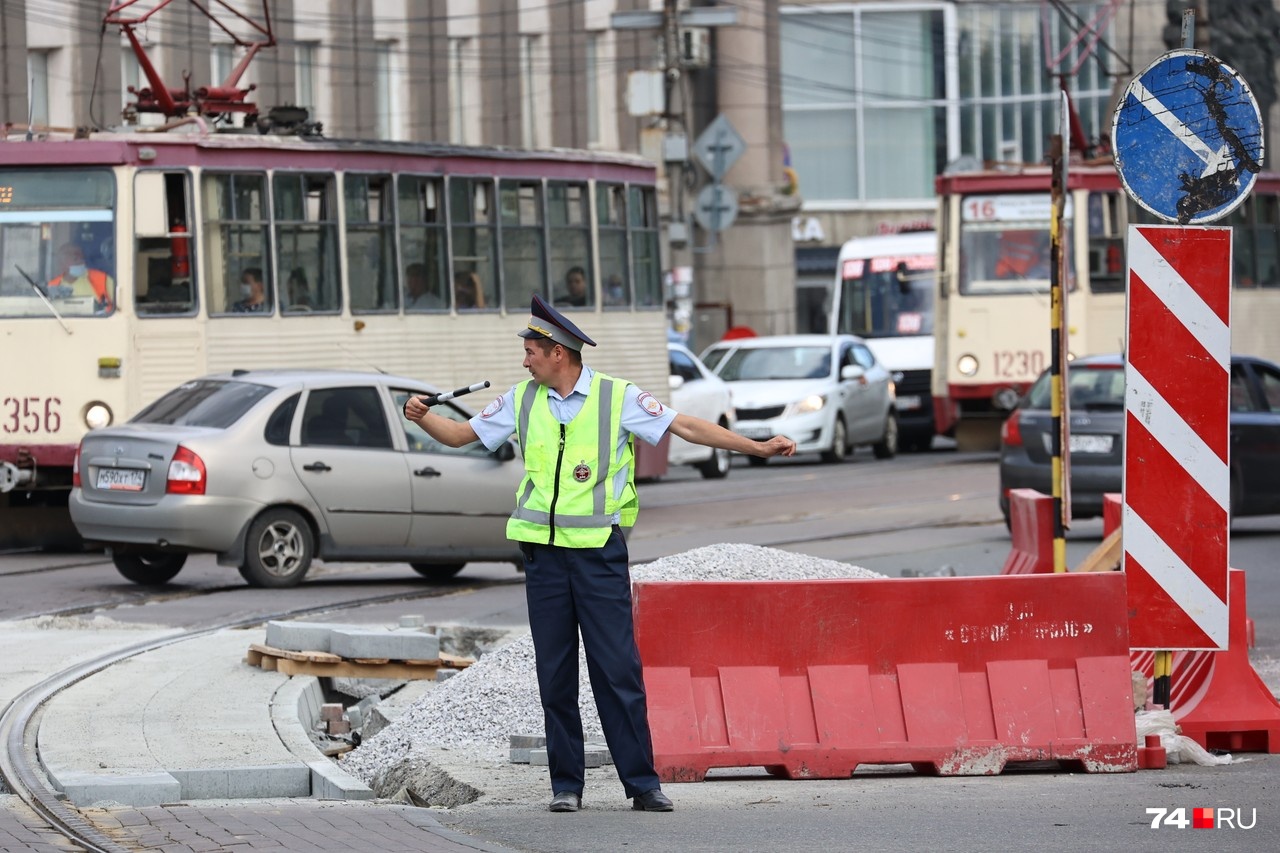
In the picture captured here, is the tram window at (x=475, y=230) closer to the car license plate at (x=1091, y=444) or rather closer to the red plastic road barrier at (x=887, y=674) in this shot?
the car license plate at (x=1091, y=444)

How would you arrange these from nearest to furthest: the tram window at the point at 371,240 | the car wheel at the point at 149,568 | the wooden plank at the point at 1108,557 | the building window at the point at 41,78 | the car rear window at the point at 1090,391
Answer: the wooden plank at the point at 1108,557, the car wheel at the point at 149,568, the car rear window at the point at 1090,391, the tram window at the point at 371,240, the building window at the point at 41,78

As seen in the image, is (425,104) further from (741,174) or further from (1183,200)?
(1183,200)

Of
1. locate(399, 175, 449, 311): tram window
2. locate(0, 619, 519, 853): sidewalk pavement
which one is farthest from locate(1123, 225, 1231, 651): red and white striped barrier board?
locate(399, 175, 449, 311): tram window

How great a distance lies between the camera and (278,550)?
1608 cm

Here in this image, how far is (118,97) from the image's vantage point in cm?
3522

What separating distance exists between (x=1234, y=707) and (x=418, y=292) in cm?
1353

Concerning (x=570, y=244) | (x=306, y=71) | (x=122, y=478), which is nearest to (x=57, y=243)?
(x=122, y=478)

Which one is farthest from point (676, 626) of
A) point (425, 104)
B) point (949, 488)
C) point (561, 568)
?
point (425, 104)

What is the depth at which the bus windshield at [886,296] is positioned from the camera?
3584cm

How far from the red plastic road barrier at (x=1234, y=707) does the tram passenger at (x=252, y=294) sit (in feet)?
40.7

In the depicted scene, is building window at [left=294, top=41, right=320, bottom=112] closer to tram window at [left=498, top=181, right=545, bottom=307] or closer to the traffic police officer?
tram window at [left=498, top=181, right=545, bottom=307]

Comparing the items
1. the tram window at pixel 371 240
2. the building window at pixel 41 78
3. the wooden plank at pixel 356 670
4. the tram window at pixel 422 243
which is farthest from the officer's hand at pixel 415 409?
the building window at pixel 41 78

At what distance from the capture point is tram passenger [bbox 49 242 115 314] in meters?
19.0

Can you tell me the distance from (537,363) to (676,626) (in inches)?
46.2
